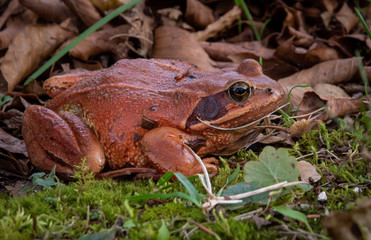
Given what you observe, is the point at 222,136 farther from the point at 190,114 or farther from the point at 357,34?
the point at 357,34

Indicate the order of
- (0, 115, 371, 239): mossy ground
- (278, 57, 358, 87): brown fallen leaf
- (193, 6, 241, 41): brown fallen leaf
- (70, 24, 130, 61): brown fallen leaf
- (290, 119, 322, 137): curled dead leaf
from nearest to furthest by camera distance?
(0, 115, 371, 239): mossy ground → (290, 119, 322, 137): curled dead leaf → (278, 57, 358, 87): brown fallen leaf → (70, 24, 130, 61): brown fallen leaf → (193, 6, 241, 41): brown fallen leaf

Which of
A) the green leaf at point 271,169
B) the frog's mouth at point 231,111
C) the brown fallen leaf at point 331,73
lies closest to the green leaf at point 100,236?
the green leaf at point 271,169

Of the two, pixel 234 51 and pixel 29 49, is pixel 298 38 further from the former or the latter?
pixel 29 49

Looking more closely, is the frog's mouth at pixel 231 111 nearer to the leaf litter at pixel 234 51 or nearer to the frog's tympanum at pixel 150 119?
the frog's tympanum at pixel 150 119

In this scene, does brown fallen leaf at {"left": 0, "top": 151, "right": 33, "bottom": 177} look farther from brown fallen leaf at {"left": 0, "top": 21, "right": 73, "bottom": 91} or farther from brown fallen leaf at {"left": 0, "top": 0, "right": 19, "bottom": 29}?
brown fallen leaf at {"left": 0, "top": 0, "right": 19, "bottom": 29}

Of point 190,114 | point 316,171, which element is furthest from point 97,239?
point 316,171

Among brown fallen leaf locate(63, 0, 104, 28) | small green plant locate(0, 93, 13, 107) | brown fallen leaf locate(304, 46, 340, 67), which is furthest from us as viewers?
brown fallen leaf locate(63, 0, 104, 28)

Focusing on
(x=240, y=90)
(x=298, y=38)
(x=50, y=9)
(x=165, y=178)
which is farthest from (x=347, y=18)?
(x=50, y=9)

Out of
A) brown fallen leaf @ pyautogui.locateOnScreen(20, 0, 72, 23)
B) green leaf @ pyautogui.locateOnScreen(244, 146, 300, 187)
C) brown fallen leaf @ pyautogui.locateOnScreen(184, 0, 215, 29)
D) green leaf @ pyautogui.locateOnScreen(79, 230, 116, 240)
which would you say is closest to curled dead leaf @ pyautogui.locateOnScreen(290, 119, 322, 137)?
green leaf @ pyautogui.locateOnScreen(244, 146, 300, 187)

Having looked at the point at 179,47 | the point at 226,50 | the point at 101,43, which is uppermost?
the point at 101,43
